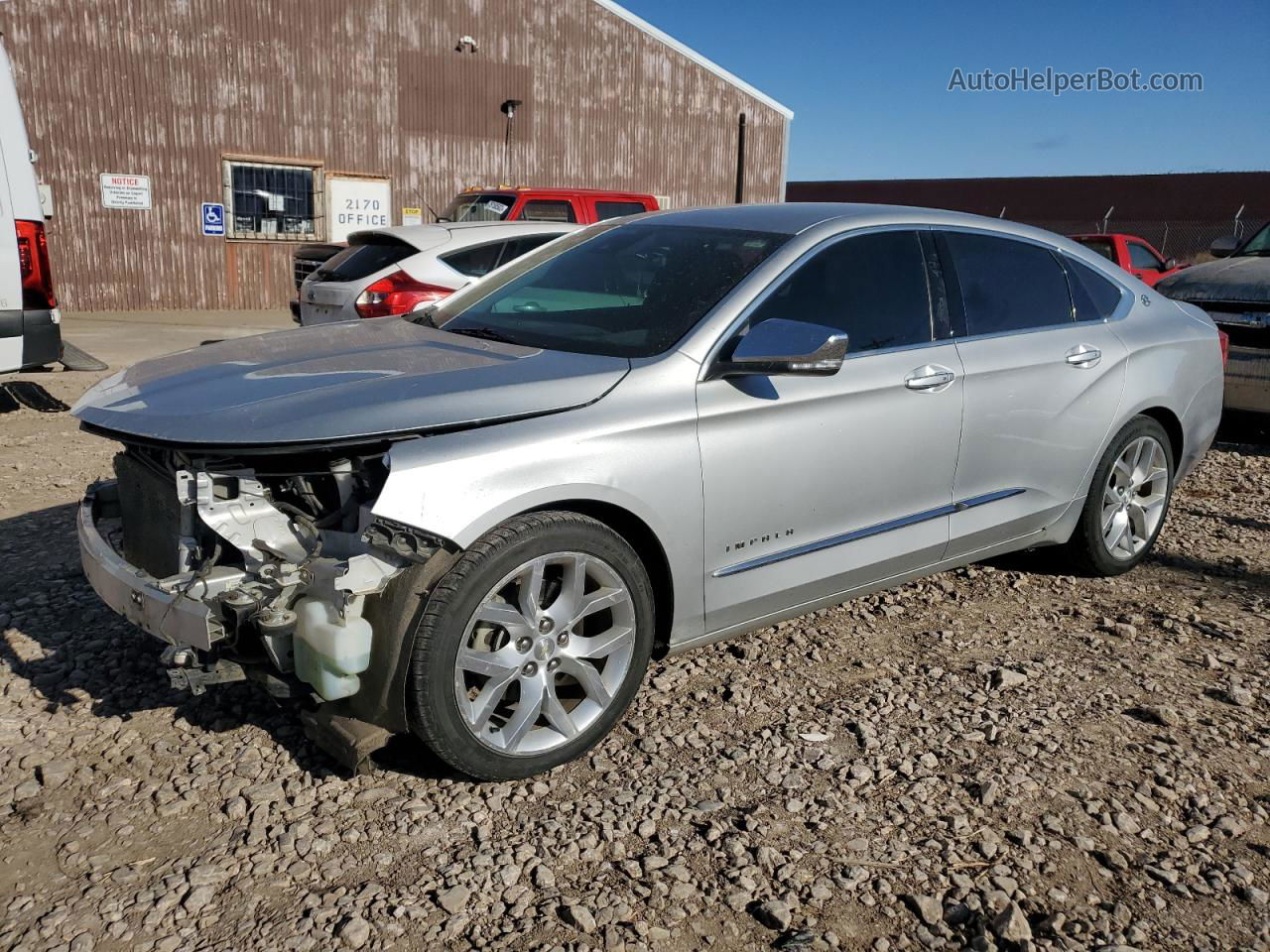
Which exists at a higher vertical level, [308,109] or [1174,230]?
[308,109]

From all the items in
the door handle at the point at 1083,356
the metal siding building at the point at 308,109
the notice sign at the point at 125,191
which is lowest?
the door handle at the point at 1083,356

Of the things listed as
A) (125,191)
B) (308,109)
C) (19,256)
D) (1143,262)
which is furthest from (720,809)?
(308,109)

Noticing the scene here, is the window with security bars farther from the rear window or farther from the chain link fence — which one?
the chain link fence

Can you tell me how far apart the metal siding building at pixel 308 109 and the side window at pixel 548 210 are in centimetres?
789

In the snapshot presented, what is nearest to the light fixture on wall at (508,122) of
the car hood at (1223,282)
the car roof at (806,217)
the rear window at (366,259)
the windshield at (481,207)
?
the windshield at (481,207)

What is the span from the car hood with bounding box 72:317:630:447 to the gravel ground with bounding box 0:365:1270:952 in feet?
3.29

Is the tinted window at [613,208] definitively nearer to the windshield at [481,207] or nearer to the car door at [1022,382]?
the windshield at [481,207]

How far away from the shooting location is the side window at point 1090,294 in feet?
15.1

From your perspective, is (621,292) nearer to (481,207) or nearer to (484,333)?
(484,333)

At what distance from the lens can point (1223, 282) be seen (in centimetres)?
805

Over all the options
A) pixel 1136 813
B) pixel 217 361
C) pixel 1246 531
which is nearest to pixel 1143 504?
pixel 1246 531

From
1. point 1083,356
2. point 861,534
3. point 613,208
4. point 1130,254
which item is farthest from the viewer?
point 1130,254

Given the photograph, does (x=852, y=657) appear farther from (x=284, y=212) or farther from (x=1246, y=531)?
(x=284, y=212)

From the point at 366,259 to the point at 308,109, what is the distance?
10502mm
